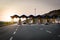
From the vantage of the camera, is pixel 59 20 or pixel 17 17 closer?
pixel 17 17

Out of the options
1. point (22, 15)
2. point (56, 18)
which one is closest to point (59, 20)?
point (56, 18)

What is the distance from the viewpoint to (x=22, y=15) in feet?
322

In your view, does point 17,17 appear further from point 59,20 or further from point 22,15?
point 59,20

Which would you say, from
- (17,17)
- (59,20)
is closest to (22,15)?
(17,17)

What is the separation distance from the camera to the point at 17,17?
96938 millimetres

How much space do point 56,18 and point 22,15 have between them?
2029 cm

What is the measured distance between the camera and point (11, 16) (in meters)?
95.1

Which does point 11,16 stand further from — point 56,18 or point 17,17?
point 56,18

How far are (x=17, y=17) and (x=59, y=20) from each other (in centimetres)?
2245

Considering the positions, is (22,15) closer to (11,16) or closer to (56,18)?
A: (11,16)

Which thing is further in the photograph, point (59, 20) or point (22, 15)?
point (59, 20)

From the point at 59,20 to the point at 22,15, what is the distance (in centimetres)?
1997

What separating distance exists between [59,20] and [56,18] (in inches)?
150

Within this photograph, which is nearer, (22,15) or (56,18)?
(22,15)
